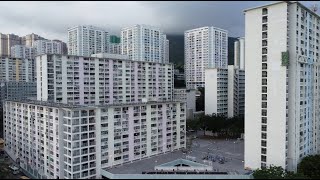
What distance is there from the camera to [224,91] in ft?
185

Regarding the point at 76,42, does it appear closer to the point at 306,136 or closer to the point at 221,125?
the point at 221,125

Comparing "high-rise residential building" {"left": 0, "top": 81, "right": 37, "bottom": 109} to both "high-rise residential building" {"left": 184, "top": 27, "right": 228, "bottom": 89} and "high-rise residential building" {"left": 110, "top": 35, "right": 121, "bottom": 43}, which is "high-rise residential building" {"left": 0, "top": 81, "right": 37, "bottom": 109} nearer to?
"high-rise residential building" {"left": 110, "top": 35, "right": 121, "bottom": 43}

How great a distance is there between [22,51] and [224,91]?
62.8m

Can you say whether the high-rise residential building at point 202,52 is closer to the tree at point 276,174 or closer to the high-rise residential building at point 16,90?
the high-rise residential building at point 16,90

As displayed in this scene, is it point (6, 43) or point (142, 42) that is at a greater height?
point (6, 43)

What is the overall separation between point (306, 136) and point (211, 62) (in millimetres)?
57677

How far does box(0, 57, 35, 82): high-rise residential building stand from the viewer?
68356 mm

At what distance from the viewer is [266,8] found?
1106 inches

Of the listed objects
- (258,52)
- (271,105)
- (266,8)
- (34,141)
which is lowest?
(34,141)

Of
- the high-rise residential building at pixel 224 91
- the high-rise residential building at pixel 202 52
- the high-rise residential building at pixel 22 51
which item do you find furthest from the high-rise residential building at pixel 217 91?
the high-rise residential building at pixel 22 51

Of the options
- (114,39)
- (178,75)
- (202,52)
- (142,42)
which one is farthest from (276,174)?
(178,75)

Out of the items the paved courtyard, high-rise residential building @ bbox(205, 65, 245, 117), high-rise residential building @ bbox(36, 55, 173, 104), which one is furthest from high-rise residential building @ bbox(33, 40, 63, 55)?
the paved courtyard

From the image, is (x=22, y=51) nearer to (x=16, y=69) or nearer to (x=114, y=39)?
(x=16, y=69)

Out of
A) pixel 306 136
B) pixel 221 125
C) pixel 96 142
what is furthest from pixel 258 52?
pixel 221 125
